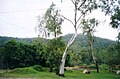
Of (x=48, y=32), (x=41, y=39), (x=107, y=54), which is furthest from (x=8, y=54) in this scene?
(x=107, y=54)

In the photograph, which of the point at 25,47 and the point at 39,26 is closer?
the point at 39,26

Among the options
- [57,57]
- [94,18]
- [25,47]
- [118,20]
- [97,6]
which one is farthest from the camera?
[25,47]

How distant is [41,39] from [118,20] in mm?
25123

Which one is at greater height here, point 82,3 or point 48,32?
point 82,3

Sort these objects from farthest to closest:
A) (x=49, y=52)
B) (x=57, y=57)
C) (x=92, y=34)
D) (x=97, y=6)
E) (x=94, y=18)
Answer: (x=92, y=34), (x=94, y=18), (x=49, y=52), (x=57, y=57), (x=97, y=6)

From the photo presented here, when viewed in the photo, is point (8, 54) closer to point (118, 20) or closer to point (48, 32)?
point (48, 32)

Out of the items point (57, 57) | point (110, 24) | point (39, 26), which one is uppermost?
point (39, 26)

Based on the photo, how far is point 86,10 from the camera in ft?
144

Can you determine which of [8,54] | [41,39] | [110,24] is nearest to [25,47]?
[8,54]

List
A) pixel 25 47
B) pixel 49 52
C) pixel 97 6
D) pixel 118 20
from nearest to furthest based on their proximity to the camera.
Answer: pixel 118 20 < pixel 97 6 < pixel 49 52 < pixel 25 47

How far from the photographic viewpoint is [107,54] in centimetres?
7350

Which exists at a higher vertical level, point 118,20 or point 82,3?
point 82,3

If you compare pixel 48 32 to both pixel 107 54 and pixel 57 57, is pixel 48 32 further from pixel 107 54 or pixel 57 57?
pixel 107 54

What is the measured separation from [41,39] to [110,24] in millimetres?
23919
